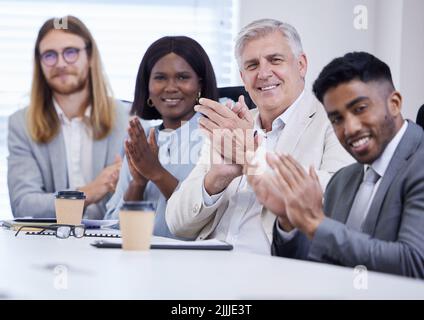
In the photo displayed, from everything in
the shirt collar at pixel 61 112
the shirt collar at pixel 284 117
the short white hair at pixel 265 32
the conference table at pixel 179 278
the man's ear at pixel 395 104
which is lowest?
the conference table at pixel 179 278

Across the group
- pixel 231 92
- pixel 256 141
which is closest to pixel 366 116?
pixel 256 141

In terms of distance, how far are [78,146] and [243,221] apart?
5.29ft

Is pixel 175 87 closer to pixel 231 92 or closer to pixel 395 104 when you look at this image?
pixel 231 92

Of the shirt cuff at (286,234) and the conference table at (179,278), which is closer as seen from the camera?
the conference table at (179,278)

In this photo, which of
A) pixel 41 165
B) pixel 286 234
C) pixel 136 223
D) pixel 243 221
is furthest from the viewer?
pixel 41 165

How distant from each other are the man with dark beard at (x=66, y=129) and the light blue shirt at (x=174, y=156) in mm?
326

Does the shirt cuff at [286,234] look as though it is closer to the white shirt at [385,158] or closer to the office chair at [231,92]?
the white shirt at [385,158]

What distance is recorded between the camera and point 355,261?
1.45 meters

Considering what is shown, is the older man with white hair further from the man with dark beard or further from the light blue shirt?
the man with dark beard

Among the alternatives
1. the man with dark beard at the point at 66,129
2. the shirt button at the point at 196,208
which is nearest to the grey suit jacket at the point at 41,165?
the man with dark beard at the point at 66,129

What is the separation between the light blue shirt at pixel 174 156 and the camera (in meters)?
2.95

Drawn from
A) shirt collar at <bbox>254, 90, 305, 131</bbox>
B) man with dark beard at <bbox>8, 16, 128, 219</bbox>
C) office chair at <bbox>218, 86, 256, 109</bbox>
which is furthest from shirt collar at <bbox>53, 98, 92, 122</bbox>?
shirt collar at <bbox>254, 90, 305, 131</bbox>

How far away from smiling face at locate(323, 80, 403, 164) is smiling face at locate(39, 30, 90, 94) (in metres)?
2.20

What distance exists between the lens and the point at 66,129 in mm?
3680
